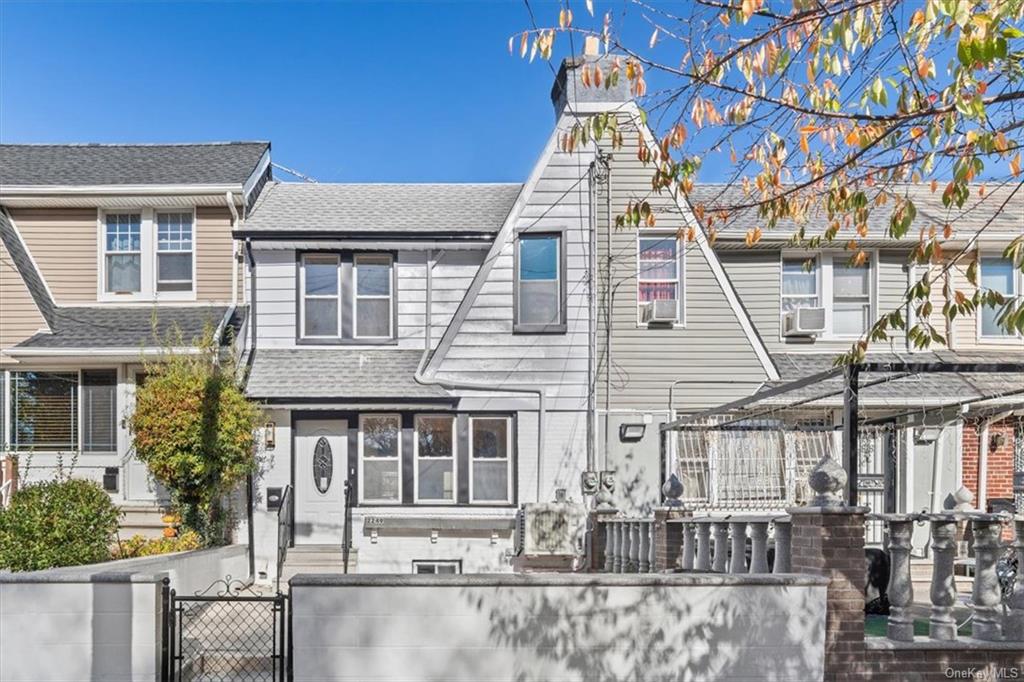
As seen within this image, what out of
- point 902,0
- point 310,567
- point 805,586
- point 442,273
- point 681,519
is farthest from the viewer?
point 442,273

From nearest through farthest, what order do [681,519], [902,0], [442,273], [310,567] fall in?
1. [902,0]
2. [681,519]
3. [310,567]
4. [442,273]

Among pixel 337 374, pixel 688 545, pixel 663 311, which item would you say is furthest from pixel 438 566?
pixel 688 545

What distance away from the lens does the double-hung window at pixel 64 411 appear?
15.9 meters

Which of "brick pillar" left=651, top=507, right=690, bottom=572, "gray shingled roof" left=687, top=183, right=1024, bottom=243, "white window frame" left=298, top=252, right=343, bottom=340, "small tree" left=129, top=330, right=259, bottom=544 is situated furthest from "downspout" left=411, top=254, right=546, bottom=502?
"brick pillar" left=651, top=507, right=690, bottom=572

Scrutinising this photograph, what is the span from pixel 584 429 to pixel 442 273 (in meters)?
3.70

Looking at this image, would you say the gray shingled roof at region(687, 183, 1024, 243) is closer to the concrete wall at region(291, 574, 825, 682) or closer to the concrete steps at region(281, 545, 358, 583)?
the concrete steps at region(281, 545, 358, 583)

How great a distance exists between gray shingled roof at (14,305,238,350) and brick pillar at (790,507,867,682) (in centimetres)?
1131

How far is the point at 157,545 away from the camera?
1285 cm

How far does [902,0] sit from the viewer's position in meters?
6.01

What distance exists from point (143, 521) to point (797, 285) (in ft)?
40.0

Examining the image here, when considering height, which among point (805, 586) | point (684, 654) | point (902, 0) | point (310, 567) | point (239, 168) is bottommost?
point (310, 567)

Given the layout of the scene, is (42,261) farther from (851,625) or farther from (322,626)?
(851,625)

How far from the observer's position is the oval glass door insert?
605 inches

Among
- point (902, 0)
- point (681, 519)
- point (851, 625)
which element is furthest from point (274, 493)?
point (902, 0)
